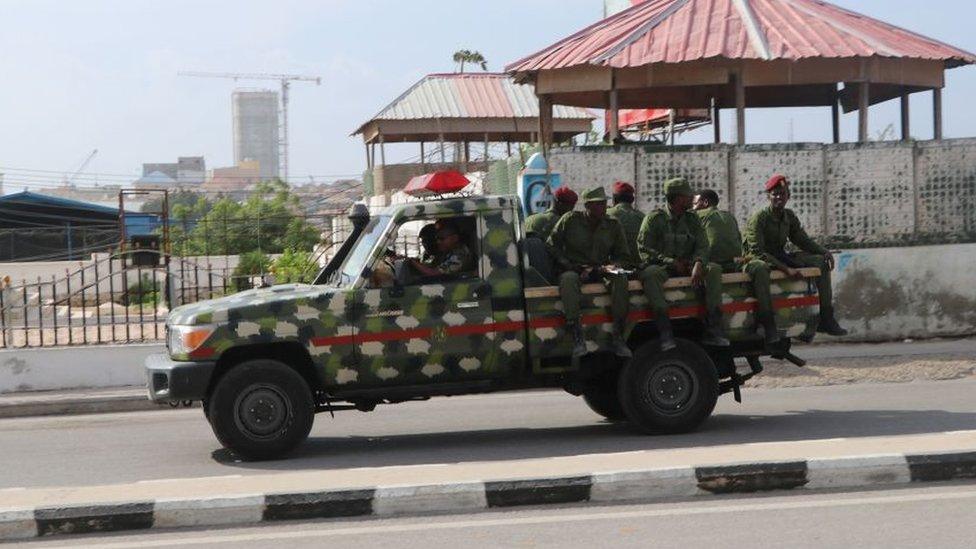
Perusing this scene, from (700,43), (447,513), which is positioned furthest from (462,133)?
(447,513)

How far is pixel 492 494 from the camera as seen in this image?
7582 mm

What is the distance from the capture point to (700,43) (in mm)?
17188

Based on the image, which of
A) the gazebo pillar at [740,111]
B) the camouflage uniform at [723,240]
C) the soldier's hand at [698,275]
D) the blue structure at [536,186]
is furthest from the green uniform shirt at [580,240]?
the gazebo pillar at [740,111]

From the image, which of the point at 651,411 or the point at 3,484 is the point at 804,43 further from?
the point at 3,484

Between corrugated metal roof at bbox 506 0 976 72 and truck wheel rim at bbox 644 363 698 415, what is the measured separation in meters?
7.80

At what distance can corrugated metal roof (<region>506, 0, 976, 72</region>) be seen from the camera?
17.0 meters

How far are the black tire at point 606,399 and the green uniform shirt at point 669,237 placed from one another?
41.4 inches

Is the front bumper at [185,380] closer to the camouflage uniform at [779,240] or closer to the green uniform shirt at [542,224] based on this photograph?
the green uniform shirt at [542,224]

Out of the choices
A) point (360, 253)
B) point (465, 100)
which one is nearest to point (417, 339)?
point (360, 253)

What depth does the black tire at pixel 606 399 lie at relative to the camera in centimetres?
1058

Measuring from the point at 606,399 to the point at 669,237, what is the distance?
4.99 ft

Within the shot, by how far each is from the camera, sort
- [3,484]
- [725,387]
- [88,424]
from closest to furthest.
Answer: [3,484], [725,387], [88,424]

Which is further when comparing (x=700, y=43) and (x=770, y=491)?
(x=700, y=43)

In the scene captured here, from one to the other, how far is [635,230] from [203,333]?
12.9 feet
